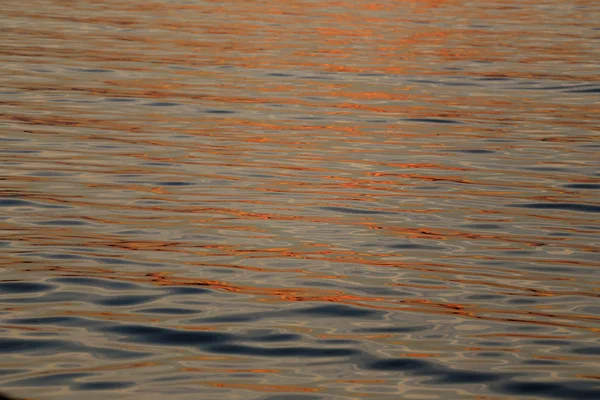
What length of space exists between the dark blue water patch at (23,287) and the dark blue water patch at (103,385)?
1.75 metres

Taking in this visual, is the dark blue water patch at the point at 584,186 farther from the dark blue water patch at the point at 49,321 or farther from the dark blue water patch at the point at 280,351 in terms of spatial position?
the dark blue water patch at the point at 49,321

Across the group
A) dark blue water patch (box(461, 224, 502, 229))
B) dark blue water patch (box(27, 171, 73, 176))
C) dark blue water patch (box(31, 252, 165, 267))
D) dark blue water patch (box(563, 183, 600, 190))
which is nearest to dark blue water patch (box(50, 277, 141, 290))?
dark blue water patch (box(31, 252, 165, 267))

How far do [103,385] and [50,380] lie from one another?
0.92 feet

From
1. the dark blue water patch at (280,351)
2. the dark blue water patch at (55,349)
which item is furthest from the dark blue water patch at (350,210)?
the dark blue water patch at (55,349)

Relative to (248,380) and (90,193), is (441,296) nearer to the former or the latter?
(248,380)

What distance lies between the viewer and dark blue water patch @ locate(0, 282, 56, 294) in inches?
300

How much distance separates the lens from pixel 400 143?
13.5 meters

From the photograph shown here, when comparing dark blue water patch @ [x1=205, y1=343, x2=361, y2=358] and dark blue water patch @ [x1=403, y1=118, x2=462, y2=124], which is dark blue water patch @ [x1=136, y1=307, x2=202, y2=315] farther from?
dark blue water patch @ [x1=403, y1=118, x2=462, y2=124]

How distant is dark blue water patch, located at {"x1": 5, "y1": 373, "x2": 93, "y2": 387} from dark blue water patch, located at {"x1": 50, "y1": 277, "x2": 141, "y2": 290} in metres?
1.61

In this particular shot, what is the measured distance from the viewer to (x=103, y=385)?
602cm

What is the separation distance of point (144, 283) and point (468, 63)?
14.2m

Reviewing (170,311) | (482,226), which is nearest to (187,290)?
(170,311)

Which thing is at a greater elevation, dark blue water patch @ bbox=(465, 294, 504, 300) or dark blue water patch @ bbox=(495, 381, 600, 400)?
dark blue water patch @ bbox=(465, 294, 504, 300)

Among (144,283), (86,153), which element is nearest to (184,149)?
(86,153)
